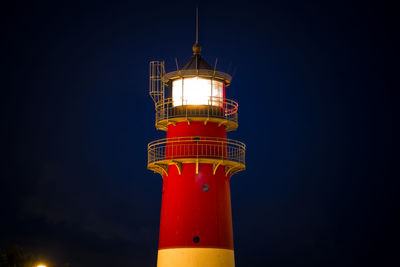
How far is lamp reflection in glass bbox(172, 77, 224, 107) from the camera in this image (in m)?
37.2

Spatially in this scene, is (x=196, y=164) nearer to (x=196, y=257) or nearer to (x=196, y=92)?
(x=196, y=92)

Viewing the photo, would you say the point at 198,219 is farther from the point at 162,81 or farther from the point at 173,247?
the point at 162,81

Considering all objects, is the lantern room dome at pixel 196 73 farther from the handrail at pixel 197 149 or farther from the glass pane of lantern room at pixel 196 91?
the handrail at pixel 197 149

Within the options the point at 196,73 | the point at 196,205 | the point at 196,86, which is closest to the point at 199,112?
the point at 196,86

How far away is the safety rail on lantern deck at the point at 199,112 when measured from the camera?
3700cm

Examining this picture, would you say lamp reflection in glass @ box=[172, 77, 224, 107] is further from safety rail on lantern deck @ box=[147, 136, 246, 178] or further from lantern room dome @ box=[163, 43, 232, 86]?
safety rail on lantern deck @ box=[147, 136, 246, 178]

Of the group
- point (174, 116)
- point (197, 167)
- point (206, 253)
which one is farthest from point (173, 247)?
point (174, 116)

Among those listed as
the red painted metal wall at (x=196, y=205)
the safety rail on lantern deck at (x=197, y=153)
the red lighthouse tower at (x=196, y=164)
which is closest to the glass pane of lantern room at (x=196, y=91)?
the red lighthouse tower at (x=196, y=164)

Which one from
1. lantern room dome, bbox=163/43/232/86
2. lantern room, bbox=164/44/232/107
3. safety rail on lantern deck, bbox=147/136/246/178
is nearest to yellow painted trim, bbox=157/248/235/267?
safety rail on lantern deck, bbox=147/136/246/178

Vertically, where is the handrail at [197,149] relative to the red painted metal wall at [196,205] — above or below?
above

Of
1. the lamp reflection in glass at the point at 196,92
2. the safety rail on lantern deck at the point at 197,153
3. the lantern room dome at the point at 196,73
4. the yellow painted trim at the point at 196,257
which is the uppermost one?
the lantern room dome at the point at 196,73

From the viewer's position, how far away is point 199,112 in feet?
121

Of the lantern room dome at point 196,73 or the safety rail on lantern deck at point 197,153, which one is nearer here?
Result: the safety rail on lantern deck at point 197,153

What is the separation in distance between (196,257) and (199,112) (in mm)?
6571
